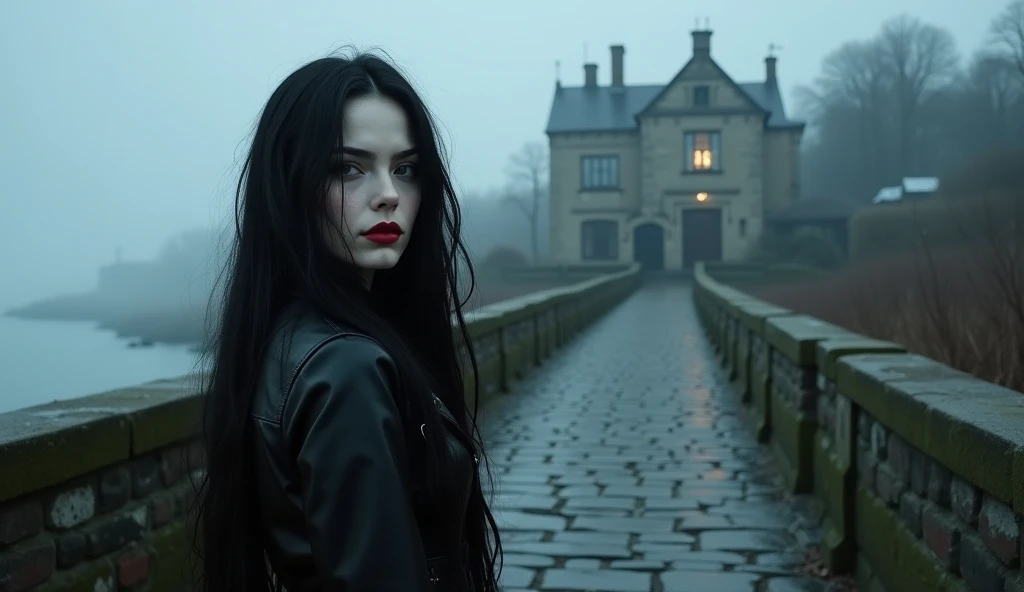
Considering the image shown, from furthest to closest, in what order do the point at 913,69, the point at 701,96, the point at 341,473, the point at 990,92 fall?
1. the point at 913,69
2. the point at 990,92
3. the point at 701,96
4. the point at 341,473

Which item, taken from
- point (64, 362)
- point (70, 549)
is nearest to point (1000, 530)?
point (70, 549)

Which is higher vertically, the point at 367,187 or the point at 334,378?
the point at 367,187

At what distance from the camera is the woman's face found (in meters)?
1.79

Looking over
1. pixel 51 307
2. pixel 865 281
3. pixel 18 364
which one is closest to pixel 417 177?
pixel 18 364

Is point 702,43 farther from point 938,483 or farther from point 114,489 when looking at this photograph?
point 114,489

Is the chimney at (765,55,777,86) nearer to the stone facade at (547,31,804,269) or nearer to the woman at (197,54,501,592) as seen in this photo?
the stone facade at (547,31,804,269)

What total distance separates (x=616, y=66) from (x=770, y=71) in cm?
755

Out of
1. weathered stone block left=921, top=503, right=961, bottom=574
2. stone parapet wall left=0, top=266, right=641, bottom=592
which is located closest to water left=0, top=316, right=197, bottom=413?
stone parapet wall left=0, top=266, right=641, bottom=592

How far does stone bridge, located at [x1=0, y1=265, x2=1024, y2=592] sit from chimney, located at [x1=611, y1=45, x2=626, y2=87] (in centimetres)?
4235

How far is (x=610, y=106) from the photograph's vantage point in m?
50.6

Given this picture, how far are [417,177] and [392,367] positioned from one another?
0.46 metres

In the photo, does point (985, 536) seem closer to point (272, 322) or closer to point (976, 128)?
point (272, 322)

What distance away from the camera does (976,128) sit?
165 feet

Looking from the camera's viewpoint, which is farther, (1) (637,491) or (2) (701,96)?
(2) (701,96)
